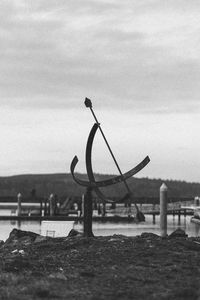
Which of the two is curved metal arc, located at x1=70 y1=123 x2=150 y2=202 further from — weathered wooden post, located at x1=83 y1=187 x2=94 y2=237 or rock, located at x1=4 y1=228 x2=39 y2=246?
rock, located at x1=4 y1=228 x2=39 y2=246

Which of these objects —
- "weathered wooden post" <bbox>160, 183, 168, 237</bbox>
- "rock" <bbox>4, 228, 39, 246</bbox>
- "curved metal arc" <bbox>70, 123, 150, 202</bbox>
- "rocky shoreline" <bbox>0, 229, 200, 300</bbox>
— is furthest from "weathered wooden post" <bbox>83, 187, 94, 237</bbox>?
"weathered wooden post" <bbox>160, 183, 168, 237</bbox>

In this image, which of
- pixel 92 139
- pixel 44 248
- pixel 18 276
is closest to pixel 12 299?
pixel 18 276

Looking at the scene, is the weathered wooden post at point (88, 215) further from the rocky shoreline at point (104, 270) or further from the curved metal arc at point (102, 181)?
the rocky shoreline at point (104, 270)

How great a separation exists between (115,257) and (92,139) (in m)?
6.37

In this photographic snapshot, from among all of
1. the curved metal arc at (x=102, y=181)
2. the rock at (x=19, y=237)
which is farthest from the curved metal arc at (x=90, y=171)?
the rock at (x=19, y=237)

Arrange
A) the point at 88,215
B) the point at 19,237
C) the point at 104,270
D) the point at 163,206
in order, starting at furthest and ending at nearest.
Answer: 1. the point at 163,206
2. the point at 19,237
3. the point at 88,215
4. the point at 104,270

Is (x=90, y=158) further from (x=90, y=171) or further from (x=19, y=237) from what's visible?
(x=19, y=237)

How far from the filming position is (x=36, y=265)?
14469 mm

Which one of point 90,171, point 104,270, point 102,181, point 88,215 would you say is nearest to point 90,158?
point 90,171

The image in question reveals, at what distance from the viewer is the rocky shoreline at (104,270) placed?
36.9ft

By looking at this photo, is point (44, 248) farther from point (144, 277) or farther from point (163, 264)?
point (144, 277)

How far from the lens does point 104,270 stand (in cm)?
1388

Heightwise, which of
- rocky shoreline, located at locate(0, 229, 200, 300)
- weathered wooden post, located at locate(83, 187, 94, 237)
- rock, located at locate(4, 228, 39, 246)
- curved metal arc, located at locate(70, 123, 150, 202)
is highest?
curved metal arc, located at locate(70, 123, 150, 202)

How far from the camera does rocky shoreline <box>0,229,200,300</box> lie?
36.9 feet
